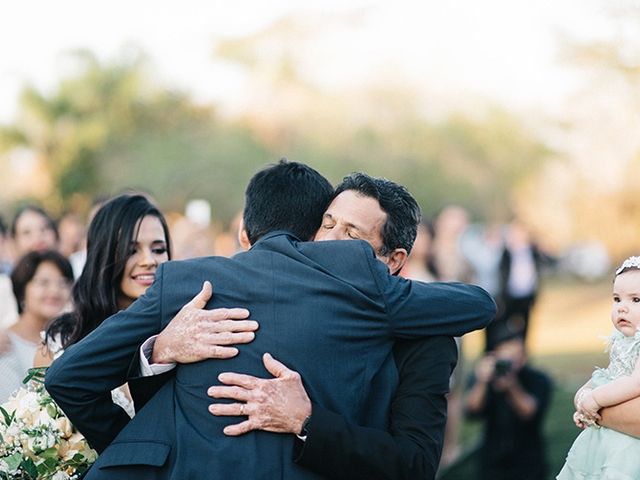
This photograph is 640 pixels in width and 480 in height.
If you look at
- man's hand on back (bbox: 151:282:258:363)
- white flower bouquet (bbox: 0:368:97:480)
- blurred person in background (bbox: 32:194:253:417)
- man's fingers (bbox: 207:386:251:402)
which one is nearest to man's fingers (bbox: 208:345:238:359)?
man's hand on back (bbox: 151:282:258:363)

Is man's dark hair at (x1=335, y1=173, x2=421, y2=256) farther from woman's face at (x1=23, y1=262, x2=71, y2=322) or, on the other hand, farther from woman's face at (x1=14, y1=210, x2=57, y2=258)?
woman's face at (x1=14, y1=210, x2=57, y2=258)

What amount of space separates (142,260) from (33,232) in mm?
4409

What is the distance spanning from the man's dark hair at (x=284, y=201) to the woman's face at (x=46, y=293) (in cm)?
302

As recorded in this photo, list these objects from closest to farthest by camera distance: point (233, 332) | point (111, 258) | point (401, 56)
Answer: point (233, 332), point (111, 258), point (401, 56)

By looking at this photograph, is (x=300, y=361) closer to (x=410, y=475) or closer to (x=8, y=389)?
(x=410, y=475)

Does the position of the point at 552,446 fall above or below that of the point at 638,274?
below

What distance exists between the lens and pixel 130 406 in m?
4.41

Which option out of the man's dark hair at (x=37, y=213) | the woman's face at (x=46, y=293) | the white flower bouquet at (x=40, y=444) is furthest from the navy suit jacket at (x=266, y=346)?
the man's dark hair at (x=37, y=213)

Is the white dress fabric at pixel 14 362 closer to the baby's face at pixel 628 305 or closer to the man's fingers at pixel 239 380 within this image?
the man's fingers at pixel 239 380

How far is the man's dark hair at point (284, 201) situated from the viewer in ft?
11.9

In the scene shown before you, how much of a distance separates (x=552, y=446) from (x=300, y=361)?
28.0ft

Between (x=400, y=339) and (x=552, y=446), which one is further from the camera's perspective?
(x=552, y=446)

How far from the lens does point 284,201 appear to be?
3658 millimetres

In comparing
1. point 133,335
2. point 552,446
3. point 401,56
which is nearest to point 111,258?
point 133,335
